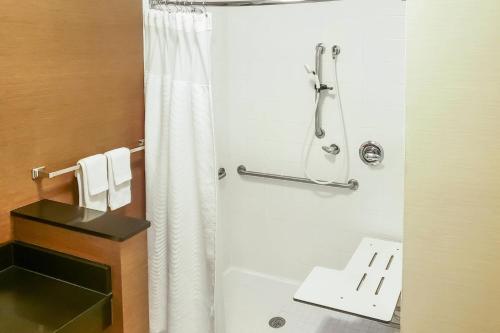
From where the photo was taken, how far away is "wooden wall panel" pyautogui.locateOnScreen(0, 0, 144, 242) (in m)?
1.83

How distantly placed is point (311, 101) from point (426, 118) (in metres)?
1.52

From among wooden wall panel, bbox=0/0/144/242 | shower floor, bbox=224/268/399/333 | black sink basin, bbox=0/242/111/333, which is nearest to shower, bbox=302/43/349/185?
shower floor, bbox=224/268/399/333

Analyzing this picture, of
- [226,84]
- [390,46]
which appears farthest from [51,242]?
[390,46]

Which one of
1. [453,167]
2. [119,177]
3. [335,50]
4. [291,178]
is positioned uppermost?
[335,50]

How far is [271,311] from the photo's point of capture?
300cm

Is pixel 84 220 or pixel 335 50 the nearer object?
pixel 84 220

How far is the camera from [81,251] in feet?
5.91

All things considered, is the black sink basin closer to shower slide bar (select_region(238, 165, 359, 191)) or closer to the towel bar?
the towel bar

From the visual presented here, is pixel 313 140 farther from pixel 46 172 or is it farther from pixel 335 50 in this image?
pixel 46 172

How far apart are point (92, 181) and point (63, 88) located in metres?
0.39

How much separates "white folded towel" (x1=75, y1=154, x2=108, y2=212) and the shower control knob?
1406 mm

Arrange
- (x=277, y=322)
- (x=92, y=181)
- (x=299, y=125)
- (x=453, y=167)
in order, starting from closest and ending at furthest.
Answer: (x=453, y=167) < (x=92, y=181) < (x=277, y=322) < (x=299, y=125)

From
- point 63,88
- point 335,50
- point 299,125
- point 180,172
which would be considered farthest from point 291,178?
point 63,88

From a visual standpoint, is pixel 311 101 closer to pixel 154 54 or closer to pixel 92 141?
pixel 154 54
